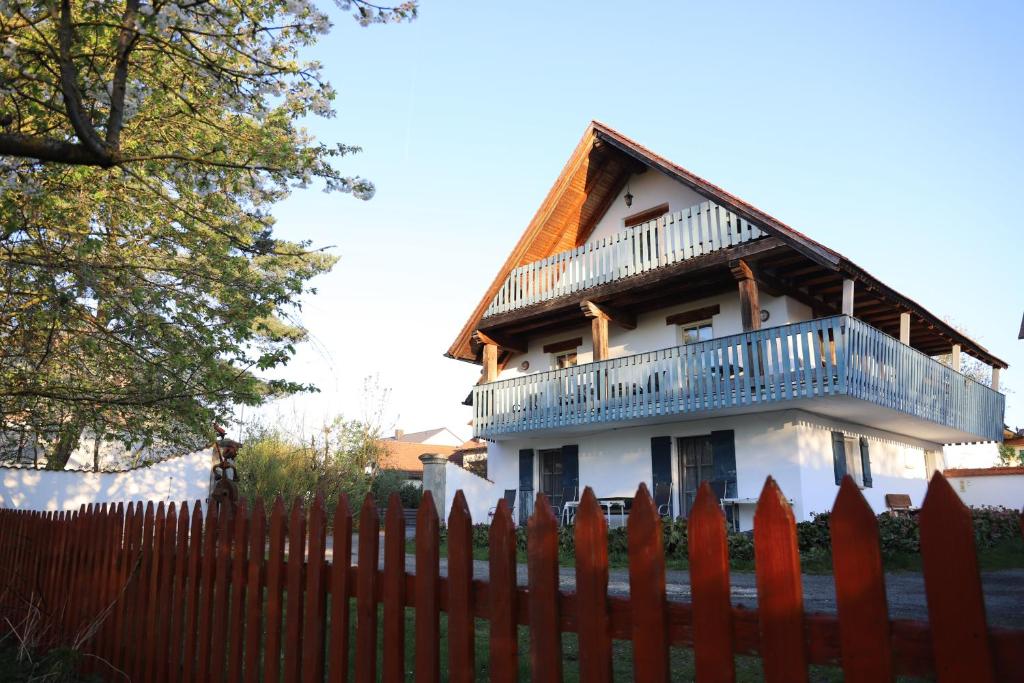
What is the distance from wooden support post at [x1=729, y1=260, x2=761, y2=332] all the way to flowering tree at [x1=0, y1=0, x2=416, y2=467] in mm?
8766

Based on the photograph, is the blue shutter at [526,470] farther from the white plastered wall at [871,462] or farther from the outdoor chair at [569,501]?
the white plastered wall at [871,462]

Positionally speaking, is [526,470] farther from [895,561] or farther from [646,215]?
[895,561]

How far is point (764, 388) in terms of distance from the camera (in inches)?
535

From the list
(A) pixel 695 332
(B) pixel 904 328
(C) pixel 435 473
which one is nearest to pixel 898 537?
(B) pixel 904 328

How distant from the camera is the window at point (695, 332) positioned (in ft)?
54.1

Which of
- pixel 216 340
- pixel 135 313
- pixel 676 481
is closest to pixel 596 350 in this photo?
pixel 676 481

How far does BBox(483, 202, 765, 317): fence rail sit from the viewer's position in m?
15.2

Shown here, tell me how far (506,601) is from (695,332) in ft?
49.3

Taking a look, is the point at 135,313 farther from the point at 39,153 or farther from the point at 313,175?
the point at 39,153

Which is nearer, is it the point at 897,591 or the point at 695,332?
the point at 897,591

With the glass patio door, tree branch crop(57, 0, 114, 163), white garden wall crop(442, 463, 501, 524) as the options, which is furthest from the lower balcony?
tree branch crop(57, 0, 114, 163)

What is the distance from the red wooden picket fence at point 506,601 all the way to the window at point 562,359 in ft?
48.0

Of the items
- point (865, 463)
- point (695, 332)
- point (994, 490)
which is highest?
point (695, 332)

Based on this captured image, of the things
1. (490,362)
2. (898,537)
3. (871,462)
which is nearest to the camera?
(898,537)
